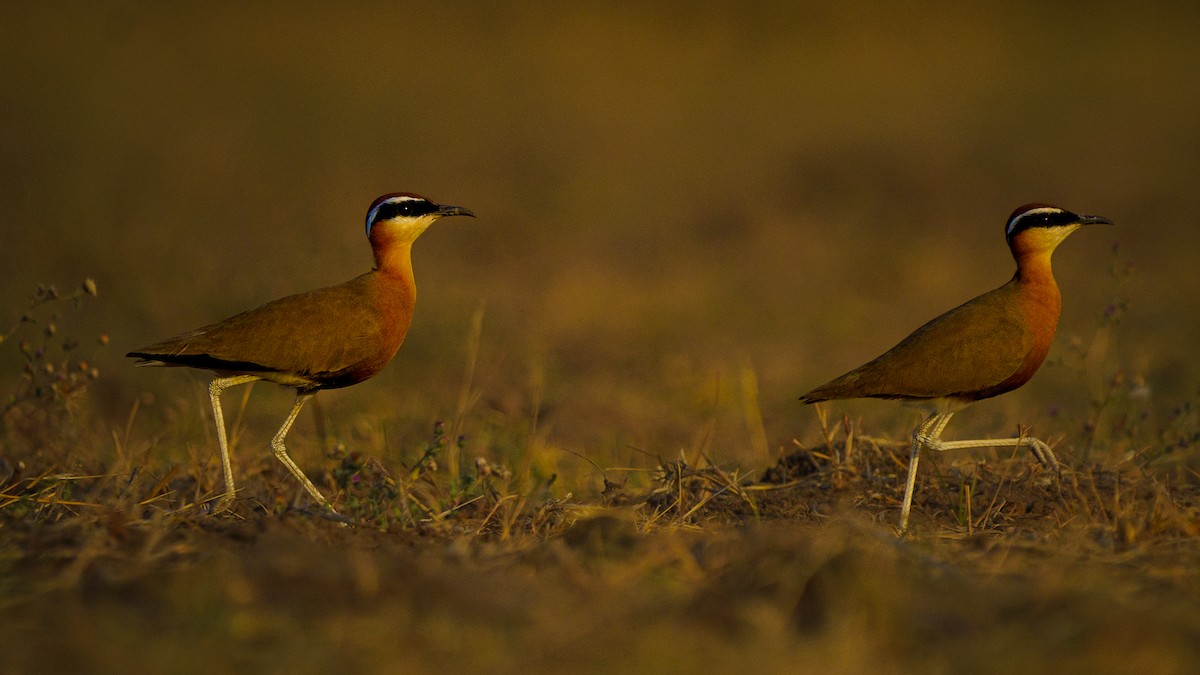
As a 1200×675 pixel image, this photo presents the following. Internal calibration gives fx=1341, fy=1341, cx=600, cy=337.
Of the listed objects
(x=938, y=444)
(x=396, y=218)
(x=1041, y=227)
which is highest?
(x=396, y=218)

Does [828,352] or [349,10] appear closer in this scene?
[828,352]

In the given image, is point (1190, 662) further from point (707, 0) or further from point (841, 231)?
point (707, 0)

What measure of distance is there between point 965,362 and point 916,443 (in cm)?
49

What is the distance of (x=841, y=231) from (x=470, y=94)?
29.3 feet

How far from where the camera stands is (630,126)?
21000 mm

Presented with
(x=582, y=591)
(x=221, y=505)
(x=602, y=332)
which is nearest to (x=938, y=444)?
(x=582, y=591)

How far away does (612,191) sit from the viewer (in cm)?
1791

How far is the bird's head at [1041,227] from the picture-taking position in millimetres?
6719

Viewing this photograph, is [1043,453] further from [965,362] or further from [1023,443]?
[965,362]

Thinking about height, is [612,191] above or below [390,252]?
below

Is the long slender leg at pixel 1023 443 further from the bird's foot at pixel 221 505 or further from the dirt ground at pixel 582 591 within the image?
the bird's foot at pixel 221 505

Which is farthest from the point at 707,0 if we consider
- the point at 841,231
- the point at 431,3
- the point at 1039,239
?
the point at 1039,239

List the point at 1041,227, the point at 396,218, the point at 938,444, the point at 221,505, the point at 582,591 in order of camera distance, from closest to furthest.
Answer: the point at 582,591, the point at 221,505, the point at 938,444, the point at 1041,227, the point at 396,218

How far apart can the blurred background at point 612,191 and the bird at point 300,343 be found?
48cm
